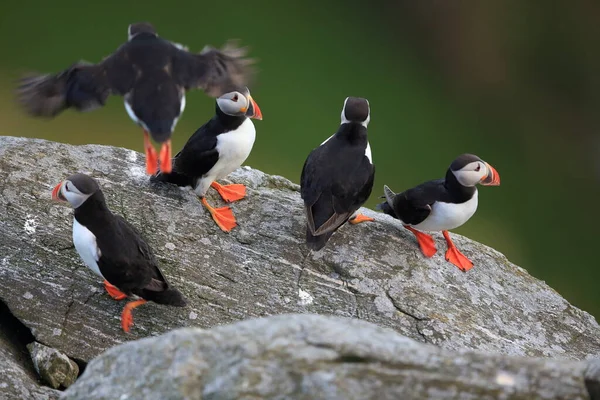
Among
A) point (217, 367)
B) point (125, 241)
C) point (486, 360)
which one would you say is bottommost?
point (125, 241)

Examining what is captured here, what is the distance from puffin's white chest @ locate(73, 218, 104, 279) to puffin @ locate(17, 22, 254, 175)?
18.3 inches

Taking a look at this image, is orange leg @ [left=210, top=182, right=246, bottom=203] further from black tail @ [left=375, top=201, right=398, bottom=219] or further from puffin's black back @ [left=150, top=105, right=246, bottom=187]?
black tail @ [left=375, top=201, right=398, bottom=219]

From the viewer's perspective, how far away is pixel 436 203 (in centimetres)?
510

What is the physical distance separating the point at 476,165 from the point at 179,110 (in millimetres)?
1873

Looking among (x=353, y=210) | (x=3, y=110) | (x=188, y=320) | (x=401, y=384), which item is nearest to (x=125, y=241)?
(x=188, y=320)

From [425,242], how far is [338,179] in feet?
2.44

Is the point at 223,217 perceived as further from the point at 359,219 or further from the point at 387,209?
the point at 387,209

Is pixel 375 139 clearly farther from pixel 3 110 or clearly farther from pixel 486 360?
pixel 486 360

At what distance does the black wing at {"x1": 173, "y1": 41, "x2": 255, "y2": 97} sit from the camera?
4.39 meters

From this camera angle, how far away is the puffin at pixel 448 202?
5035 millimetres

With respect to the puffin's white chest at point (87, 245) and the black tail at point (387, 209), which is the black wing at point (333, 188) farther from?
the puffin's white chest at point (87, 245)

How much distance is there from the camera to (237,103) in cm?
508

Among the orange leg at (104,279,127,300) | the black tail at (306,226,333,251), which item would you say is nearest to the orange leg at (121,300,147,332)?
the orange leg at (104,279,127,300)

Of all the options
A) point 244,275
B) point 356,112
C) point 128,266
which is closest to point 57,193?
point 128,266
